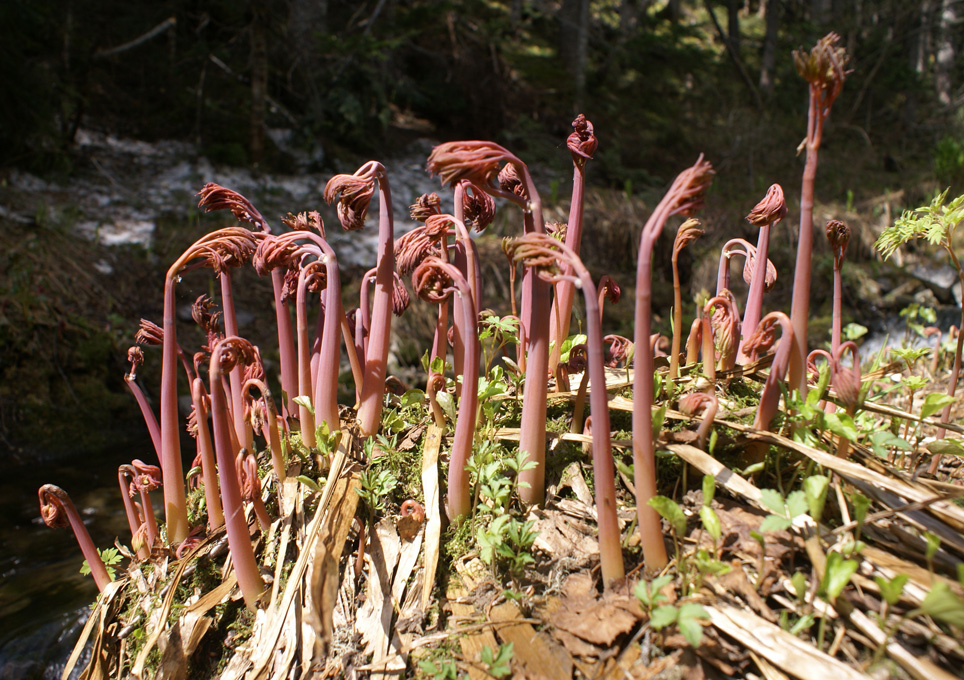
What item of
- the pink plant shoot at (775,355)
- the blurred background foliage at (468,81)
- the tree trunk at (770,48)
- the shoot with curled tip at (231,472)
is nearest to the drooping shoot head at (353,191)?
the shoot with curled tip at (231,472)

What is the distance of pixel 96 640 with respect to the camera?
161 cm

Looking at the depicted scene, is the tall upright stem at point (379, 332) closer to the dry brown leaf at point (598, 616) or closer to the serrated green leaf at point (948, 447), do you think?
the dry brown leaf at point (598, 616)

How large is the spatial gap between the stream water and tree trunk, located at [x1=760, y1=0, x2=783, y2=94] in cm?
1459

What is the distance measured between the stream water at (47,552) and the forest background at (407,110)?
1.11 ft

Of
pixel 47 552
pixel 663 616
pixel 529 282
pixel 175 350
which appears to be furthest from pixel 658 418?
pixel 47 552

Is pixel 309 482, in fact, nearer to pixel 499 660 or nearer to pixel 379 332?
pixel 379 332

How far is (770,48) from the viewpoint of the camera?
44.1ft

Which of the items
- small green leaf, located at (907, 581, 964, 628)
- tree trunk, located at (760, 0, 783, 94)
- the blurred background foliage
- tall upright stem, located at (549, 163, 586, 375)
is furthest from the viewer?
tree trunk, located at (760, 0, 783, 94)

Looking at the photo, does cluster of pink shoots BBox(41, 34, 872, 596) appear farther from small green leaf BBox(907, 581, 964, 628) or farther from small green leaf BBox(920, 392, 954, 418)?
small green leaf BBox(907, 581, 964, 628)

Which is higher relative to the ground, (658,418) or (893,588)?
(658,418)

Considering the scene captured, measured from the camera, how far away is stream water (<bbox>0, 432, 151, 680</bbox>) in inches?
111

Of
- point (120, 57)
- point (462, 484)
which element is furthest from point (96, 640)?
point (120, 57)

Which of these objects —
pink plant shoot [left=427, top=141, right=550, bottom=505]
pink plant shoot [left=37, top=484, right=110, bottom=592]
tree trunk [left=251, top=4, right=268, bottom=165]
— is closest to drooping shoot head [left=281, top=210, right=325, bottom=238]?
pink plant shoot [left=427, top=141, right=550, bottom=505]

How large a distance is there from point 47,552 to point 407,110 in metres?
10.5
